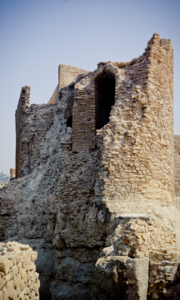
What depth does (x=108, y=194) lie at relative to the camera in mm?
7180

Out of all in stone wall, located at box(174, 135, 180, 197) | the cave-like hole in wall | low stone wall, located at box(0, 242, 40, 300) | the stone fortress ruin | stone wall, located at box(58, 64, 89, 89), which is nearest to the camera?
Result: low stone wall, located at box(0, 242, 40, 300)

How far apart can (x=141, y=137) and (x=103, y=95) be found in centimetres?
311

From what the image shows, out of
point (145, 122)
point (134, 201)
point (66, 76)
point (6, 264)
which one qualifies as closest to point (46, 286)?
point (134, 201)

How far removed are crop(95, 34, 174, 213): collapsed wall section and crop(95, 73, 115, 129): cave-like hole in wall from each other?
1.04 meters

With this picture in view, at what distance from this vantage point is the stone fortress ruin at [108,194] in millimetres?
5391

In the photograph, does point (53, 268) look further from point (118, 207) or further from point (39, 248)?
point (118, 207)

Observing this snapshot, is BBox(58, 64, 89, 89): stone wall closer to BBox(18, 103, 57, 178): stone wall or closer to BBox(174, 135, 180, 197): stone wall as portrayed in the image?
BBox(18, 103, 57, 178): stone wall

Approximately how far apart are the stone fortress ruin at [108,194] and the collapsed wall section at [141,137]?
0.07ft

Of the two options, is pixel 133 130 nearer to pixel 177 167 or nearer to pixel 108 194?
pixel 108 194

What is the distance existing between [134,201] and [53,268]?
10.2ft

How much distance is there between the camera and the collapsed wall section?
7.17 metres

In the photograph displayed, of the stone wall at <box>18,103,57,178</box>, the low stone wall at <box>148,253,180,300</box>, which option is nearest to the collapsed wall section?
the low stone wall at <box>148,253,180,300</box>

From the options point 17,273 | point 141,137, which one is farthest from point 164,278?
point 141,137

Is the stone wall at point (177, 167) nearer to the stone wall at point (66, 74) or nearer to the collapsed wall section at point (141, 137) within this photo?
the collapsed wall section at point (141, 137)
